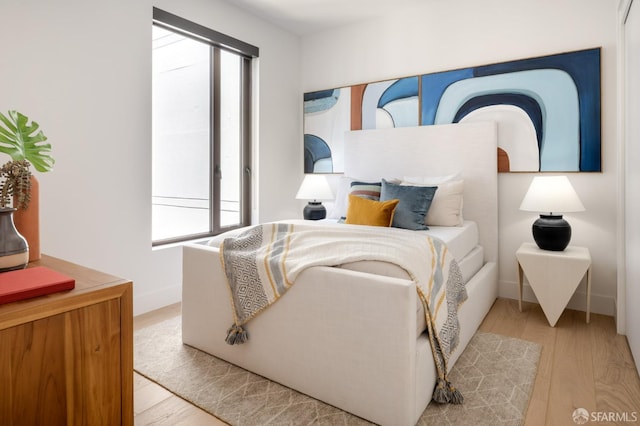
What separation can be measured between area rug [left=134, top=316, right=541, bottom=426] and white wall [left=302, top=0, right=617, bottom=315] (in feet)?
3.65

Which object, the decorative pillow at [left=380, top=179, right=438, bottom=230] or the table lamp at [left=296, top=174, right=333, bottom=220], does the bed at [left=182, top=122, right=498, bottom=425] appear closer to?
the decorative pillow at [left=380, top=179, right=438, bottom=230]

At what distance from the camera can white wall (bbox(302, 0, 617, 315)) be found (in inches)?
112

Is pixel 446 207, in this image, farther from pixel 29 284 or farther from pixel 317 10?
pixel 29 284

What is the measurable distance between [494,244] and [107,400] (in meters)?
3.00

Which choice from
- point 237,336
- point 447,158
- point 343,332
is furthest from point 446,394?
point 447,158

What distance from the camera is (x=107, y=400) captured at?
3.67 feet

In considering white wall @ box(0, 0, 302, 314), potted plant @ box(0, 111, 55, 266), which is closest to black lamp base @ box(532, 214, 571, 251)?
white wall @ box(0, 0, 302, 314)

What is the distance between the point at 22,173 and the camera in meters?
1.40

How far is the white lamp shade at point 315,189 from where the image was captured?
3.79 metres

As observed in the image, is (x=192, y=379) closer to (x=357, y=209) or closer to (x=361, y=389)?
(x=361, y=389)

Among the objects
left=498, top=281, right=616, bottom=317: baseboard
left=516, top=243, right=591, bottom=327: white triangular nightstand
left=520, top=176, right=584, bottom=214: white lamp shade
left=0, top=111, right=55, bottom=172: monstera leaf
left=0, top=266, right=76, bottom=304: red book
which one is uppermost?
left=0, top=111, right=55, bottom=172: monstera leaf

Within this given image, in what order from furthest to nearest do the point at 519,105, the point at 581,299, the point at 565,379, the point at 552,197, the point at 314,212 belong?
the point at 314,212 → the point at 519,105 → the point at 581,299 → the point at 552,197 → the point at 565,379

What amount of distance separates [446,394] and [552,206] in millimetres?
1667

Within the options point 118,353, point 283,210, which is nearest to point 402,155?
point 283,210
